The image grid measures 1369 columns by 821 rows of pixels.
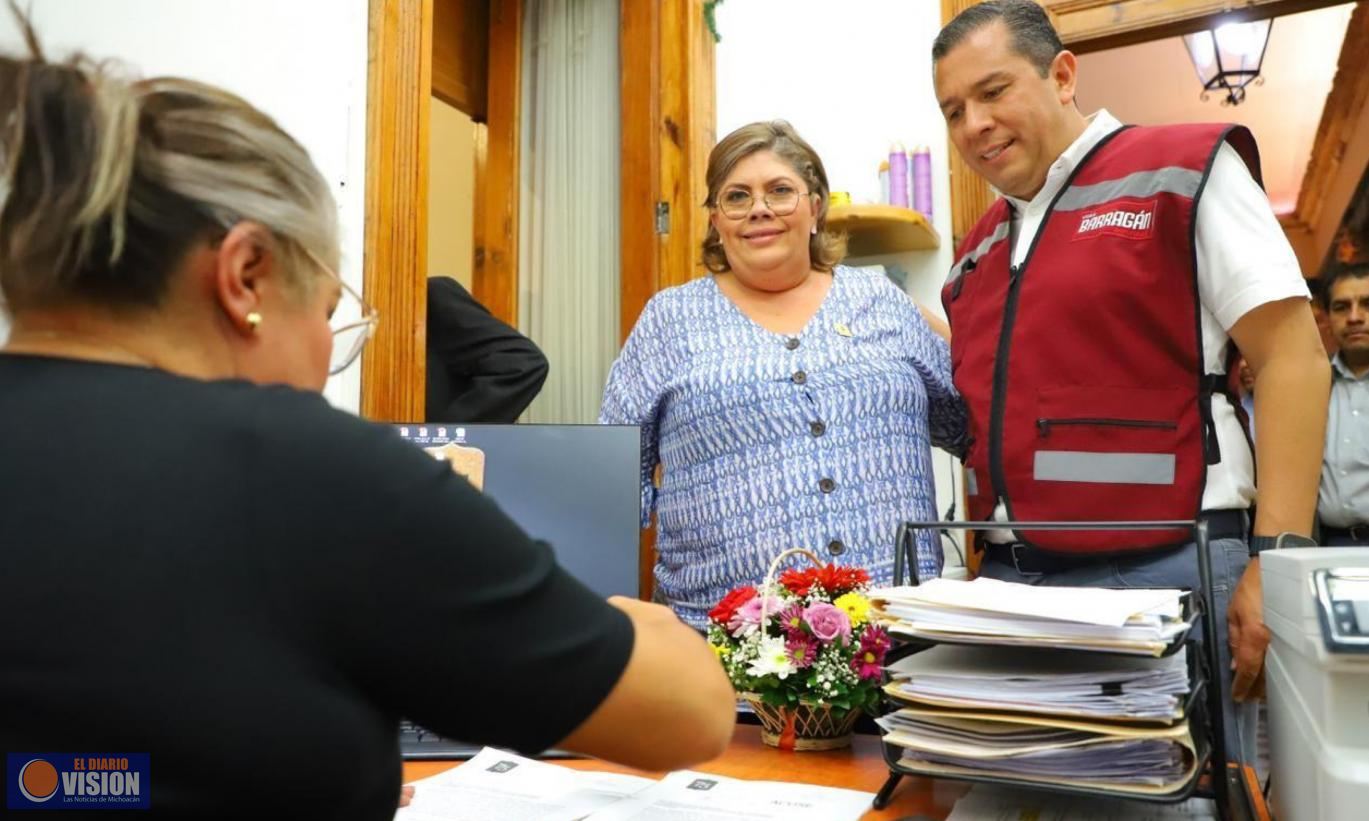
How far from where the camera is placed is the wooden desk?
0.98m

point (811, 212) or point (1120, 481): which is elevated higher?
point (811, 212)

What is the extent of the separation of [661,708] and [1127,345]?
1.04m

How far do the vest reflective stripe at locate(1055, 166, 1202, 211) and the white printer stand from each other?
70 cm

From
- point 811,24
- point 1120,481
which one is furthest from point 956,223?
point 1120,481

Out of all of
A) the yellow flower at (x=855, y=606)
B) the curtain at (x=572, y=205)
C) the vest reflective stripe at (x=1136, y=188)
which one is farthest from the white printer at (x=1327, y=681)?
the curtain at (x=572, y=205)

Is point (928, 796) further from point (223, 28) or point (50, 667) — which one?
point (223, 28)

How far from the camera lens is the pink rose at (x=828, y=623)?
111cm

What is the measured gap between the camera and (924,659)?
3.24ft

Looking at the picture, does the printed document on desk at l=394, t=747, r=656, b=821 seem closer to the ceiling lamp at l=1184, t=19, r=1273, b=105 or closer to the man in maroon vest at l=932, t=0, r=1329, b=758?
the man in maroon vest at l=932, t=0, r=1329, b=758

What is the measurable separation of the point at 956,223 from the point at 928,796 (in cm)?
205

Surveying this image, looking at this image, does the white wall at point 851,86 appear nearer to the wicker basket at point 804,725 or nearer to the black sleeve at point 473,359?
the black sleeve at point 473,359

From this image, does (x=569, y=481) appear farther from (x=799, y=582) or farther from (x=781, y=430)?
(x=781, y=430)

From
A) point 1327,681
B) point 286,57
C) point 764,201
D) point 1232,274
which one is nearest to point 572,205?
point 286,57

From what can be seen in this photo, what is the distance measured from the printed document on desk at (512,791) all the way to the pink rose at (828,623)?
236mm
